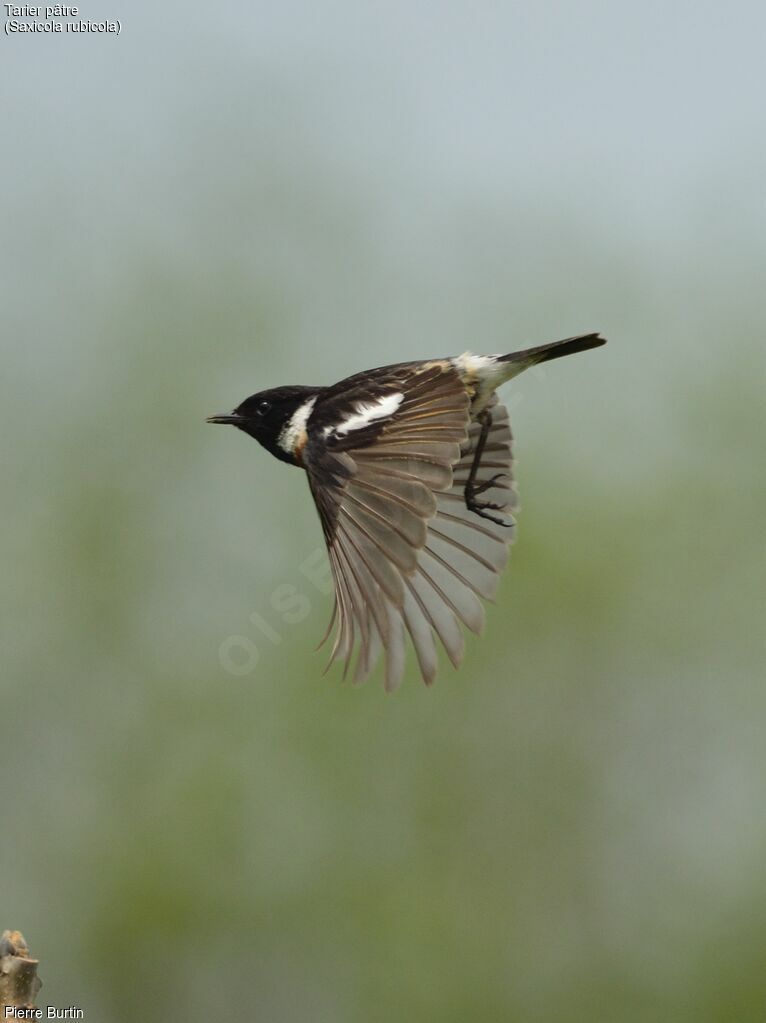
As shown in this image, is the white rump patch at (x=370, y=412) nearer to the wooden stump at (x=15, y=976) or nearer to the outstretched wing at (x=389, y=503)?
the outstretched wing at (x=389, y=503)

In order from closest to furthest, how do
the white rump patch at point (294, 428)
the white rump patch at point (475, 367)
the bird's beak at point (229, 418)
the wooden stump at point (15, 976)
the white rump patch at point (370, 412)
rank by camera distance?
the wooden stump at point (15, 976) → the white rump patch at point (370, 412) → the white rump patch at point (475, 367) → the white rump patch at point (294, 428) → the bird's beak at point (229, 418)

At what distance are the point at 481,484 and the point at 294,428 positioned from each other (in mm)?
815

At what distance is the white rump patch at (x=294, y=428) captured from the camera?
5.74 m

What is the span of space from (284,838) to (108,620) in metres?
2.53

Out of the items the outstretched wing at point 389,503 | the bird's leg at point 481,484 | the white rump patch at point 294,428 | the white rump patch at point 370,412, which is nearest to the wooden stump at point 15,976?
the outstretched wing at point 389,503

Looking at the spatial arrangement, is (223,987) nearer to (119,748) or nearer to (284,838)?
(284,838)

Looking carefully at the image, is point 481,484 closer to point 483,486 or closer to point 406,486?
point 483,486

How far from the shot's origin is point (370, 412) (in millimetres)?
5176

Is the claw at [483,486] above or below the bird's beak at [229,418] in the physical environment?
below

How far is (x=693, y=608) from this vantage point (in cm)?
1421

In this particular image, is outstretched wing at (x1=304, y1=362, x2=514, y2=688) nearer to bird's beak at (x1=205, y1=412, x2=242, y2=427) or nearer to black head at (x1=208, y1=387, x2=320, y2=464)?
black head at (x1=208, y1=387, x2=320, y2=464)

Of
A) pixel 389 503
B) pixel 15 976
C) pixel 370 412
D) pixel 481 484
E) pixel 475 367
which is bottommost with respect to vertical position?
pixel 15 976

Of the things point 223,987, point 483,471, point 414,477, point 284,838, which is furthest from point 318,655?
point 414,477

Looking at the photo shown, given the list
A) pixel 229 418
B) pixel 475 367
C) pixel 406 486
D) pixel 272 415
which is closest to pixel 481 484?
pixel 475 367
